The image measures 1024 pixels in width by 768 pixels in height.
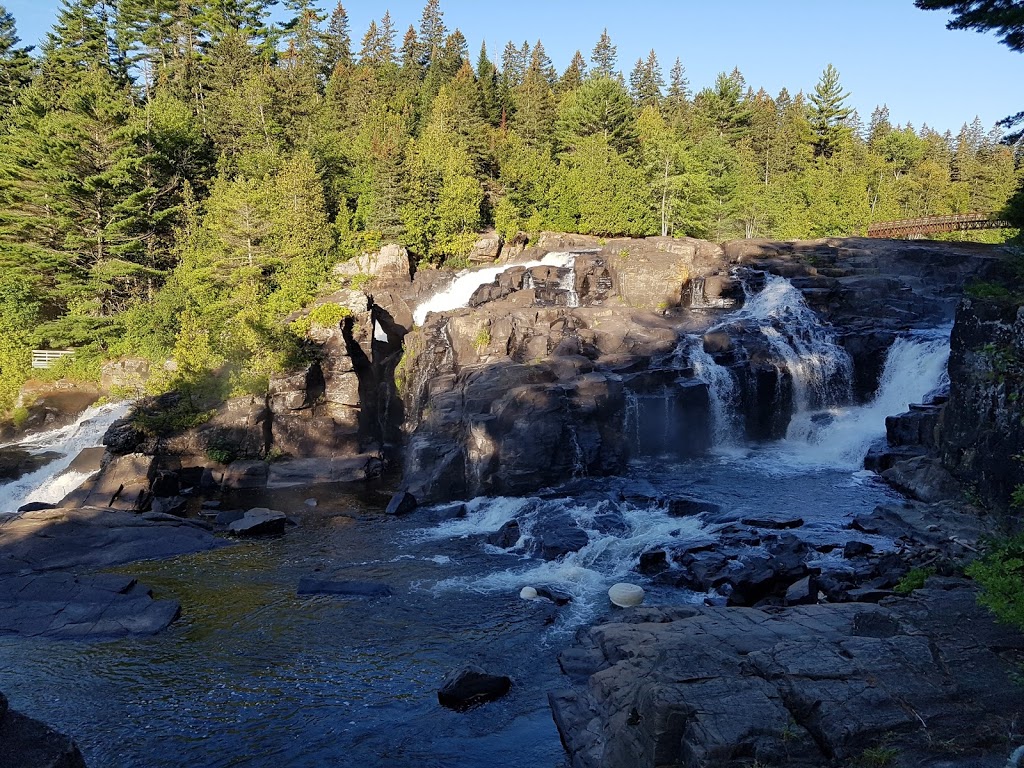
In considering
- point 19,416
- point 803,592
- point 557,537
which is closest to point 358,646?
point 557,537

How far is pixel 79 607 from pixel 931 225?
6151 centimetres

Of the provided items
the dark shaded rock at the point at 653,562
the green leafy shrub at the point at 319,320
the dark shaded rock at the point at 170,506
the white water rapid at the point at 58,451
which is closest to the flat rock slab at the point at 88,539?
the dark shaded rock at the point at 170,506

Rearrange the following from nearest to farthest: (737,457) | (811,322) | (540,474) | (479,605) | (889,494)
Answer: (479,605), (889,494), (540,474), (737,457), (811,322)

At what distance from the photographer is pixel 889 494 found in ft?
86.6

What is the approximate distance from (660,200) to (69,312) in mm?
46419

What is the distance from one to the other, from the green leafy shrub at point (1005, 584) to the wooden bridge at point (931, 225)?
2032 inches

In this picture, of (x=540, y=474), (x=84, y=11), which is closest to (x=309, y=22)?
(x=84, y=11)

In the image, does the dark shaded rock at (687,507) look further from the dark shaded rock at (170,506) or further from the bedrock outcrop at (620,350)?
the dark shaded rock at (170,506)

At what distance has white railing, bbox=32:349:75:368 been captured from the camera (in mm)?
44500

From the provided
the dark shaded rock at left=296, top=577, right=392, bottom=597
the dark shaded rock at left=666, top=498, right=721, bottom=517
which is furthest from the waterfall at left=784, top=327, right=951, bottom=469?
the dark shaded rock at left=296, top=577, right=392, bottom=597

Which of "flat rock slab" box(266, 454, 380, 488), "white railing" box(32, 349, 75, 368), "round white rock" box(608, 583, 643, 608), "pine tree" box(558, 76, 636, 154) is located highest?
"pine tree" box(558, 76, 636, 154)

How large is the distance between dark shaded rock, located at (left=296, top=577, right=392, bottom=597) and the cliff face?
18076 millimetres

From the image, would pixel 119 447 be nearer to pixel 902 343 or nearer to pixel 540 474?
pixel 540 474

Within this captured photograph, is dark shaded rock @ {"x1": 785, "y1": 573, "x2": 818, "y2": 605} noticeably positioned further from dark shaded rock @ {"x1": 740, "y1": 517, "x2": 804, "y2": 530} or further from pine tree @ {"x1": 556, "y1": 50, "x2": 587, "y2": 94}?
pine tree @ {"x1": 556, "y1": 50, "x2": 587, "y2": 94}
